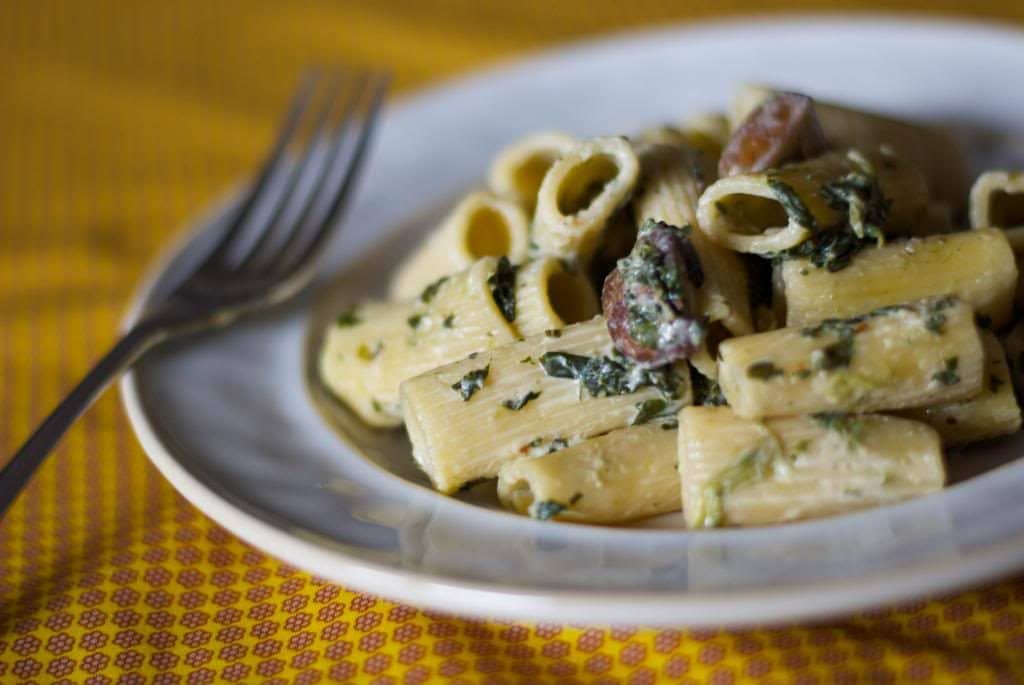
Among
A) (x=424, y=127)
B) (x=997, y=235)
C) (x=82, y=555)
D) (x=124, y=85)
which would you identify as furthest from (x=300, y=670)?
(x=124, y=85)

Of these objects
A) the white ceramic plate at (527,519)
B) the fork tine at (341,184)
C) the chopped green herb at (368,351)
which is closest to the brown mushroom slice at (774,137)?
the white ceramic plate at (527,519)

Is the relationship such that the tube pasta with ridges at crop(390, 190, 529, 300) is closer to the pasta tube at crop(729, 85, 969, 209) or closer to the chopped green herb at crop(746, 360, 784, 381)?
the pasta tube at crop(729, 85, 969, 209)

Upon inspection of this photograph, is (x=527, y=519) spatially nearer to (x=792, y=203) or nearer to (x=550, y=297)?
(x=550, y=297)

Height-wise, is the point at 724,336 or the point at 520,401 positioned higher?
the point at 724,336

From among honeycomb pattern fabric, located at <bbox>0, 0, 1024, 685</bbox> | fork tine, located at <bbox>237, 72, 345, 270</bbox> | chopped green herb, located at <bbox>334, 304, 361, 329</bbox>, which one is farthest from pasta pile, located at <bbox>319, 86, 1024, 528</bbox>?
fork tine, located at <bbox>237, 72, 345, 270</bbox>

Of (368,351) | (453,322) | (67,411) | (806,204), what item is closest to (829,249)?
(806,204)
